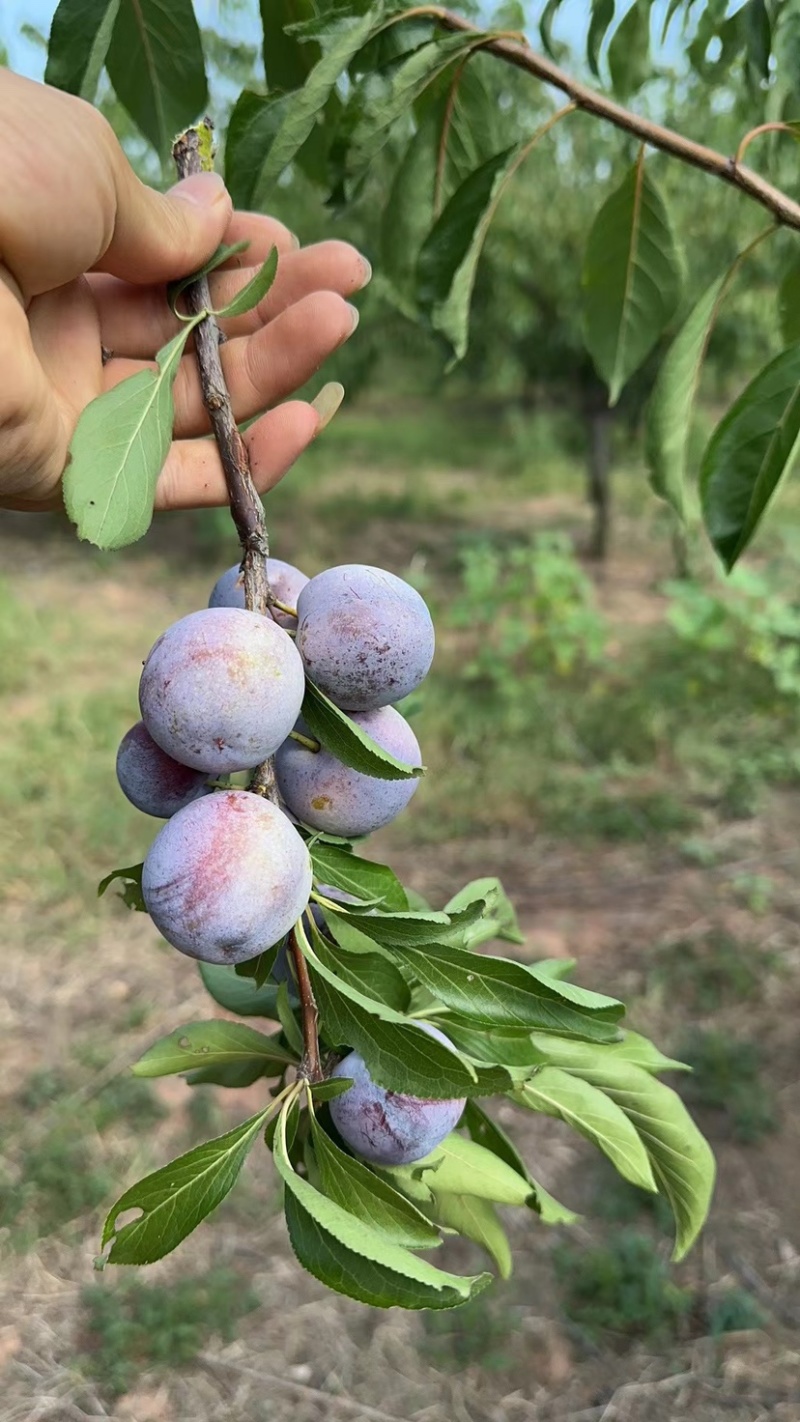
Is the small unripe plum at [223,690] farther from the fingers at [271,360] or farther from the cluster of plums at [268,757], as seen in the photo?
the fingers at [271,360]

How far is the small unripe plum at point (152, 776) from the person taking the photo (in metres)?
0.85

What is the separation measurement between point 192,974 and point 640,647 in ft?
12.2

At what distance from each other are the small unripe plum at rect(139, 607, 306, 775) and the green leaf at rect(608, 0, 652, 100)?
1.23 metres

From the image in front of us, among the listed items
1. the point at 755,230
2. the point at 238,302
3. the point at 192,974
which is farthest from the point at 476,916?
the point at 755,230

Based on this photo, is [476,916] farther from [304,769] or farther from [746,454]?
[746,454]

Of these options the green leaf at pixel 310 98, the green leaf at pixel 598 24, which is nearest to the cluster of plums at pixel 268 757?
the green leaf at pixel 310 98

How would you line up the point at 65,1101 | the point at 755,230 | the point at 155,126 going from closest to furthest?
the point at 155,126 → the point at 65,1101 → the point at 755,230

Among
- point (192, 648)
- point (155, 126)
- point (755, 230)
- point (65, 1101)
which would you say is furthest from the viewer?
point (755, 230)

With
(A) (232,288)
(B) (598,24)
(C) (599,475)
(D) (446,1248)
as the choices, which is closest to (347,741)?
(A) (232,288)

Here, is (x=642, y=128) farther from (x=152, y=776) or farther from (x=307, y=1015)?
(x=307, y=1015)

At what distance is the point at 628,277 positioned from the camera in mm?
1450

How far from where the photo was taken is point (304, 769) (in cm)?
83

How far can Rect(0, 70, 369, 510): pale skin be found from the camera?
931 millimetres

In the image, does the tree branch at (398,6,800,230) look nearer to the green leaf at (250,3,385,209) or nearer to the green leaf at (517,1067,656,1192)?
the green leaf at (250,3,385,209)
